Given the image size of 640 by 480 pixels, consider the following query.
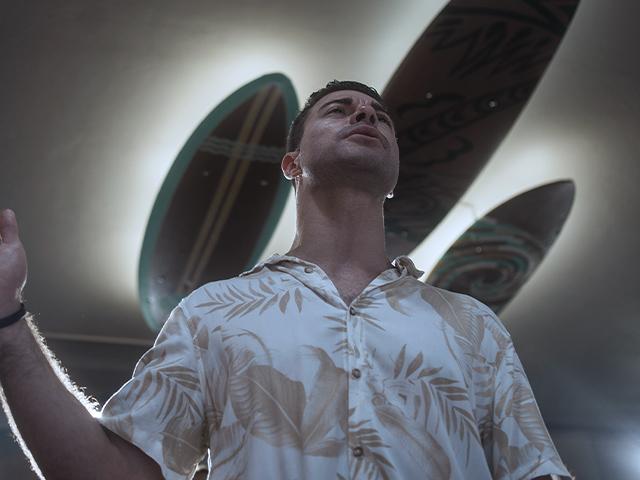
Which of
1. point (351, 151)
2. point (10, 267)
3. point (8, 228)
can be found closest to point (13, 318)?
point (10, 267)

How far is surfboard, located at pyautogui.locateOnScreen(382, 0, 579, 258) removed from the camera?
354 centimetres

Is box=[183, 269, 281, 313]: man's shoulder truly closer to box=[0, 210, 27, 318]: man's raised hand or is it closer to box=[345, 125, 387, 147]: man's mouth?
box=[0, 210, 27, 318]: man's raised hand

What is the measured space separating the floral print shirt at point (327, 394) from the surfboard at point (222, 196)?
10.4ft

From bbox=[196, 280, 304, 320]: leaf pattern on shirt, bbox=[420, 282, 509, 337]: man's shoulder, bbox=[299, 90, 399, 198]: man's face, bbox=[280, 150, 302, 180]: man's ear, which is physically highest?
bbox=[299, 90, 399, 198]: man's face

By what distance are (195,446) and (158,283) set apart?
442cm

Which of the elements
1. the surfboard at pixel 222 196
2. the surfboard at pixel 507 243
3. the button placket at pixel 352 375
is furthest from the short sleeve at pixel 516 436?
the surfboard at pixel 507 243

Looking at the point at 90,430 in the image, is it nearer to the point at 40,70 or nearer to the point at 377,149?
the point at 377,149

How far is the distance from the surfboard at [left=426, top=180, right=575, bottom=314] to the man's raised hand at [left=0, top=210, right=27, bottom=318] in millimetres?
4394

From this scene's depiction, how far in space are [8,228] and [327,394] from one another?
1.98 feet

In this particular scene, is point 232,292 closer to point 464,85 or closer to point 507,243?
point 464,85

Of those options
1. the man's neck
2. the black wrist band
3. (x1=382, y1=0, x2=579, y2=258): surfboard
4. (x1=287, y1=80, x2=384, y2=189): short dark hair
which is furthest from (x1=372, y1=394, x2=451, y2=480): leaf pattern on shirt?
(x1=382, y1=0, x2=579, y2=258): surfboard

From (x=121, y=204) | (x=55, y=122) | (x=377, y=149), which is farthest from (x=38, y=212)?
(x=377, y=149)

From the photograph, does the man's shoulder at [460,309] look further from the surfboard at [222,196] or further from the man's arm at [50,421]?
the surfboard at [222,196]

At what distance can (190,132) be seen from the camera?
14.9ft
